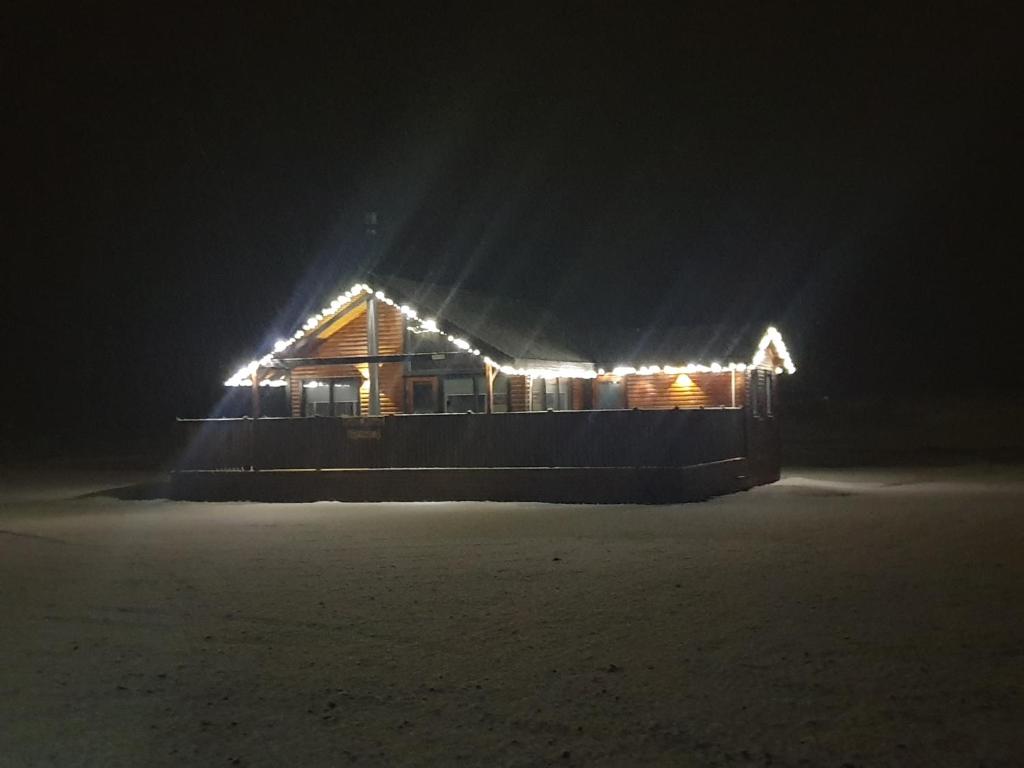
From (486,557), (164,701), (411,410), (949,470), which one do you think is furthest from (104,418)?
(164,701)

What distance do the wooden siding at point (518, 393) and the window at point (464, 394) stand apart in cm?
72

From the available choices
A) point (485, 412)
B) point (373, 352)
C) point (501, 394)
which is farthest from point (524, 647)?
point (501, 394)

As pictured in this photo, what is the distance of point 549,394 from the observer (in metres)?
29.3

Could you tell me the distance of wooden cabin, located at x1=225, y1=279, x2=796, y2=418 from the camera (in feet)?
85.3

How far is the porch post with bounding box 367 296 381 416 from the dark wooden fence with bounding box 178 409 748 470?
3.36 meters

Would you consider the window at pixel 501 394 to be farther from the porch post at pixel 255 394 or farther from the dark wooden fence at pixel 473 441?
the porch post at pixel 255 394

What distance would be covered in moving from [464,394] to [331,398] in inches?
159

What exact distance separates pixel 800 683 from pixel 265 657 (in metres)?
3.86

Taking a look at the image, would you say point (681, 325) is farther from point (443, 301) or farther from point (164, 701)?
point (164, 701)

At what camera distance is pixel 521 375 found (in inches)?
1063

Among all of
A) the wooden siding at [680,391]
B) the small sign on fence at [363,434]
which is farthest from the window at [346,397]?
the wooden siding at [680,391]

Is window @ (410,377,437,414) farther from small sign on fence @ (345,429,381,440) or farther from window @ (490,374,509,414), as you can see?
small sign on fence @ (345,429,381,440)

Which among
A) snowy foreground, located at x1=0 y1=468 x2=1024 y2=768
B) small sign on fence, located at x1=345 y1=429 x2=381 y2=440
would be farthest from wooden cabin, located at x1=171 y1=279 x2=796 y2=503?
snowy foreground, located at x1=0 y1=468 x2=1024 y2=768

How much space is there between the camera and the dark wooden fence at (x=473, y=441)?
21.1 metres
